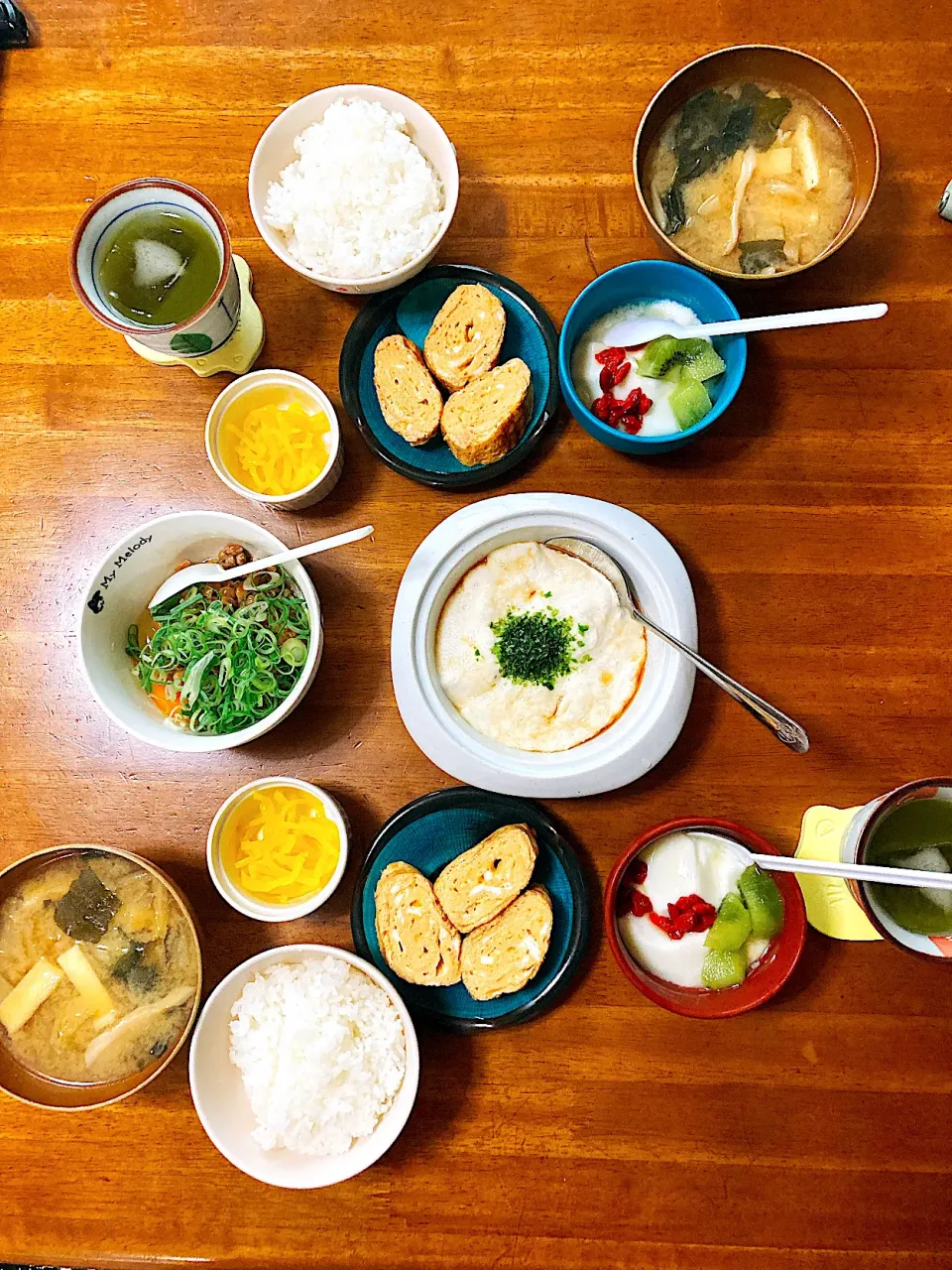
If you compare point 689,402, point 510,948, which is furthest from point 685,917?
point 689,402

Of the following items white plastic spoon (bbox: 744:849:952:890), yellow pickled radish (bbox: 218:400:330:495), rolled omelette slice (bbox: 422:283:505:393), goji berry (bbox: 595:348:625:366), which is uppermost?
rolled omelette slice (bbox: 422:283:505:393)

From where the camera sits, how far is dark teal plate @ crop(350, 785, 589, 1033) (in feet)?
5.53

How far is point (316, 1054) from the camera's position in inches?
61.1

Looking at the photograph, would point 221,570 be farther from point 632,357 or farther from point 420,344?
point 632,357

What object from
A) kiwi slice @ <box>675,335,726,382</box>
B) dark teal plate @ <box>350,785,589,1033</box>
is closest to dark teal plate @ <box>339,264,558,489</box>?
kiwi slice @ <box>675,335,726,382</box>

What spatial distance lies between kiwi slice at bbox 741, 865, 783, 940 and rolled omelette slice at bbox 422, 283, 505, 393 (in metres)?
1.14

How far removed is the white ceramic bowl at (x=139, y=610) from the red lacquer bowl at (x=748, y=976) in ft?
2.36

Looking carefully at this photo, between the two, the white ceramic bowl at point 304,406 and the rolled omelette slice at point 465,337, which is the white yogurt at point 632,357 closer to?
the rolled omelette slice at point 465,337

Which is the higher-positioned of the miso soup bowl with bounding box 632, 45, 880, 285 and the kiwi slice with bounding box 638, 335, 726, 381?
the miso soup bowl with bounding box 632, 45, 880, 285

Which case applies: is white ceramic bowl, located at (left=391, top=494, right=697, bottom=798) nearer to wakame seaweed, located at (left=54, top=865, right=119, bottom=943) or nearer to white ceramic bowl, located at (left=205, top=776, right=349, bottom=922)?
white ceramic bowl, located at (left=205, top=776, right=349, bottom=922)

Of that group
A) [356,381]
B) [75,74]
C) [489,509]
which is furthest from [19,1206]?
[75,74]

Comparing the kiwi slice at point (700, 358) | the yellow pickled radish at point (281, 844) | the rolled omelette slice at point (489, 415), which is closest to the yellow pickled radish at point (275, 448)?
the rolled omelette slice at point (489, 415)

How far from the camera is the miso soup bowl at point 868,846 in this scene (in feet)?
5.05

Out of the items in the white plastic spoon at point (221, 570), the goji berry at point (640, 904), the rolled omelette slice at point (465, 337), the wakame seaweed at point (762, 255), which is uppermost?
the wakame seaweed at point (762, 255)
